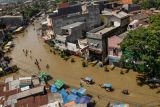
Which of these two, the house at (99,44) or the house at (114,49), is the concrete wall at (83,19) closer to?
the house at (99,44)

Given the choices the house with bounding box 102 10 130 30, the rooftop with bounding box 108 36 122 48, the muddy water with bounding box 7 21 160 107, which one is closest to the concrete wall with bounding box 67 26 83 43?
the muddy water with bounding box 7 21 160 107

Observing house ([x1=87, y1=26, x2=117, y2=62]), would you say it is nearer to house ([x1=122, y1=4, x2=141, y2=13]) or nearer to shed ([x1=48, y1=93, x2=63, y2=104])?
shed ([x1=48, y1=93, x2=63, y2=104])

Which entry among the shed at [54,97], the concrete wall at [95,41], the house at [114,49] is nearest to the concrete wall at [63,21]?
the concrete wall at [95,41]

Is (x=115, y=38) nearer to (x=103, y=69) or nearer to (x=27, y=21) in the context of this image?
(x=103, y=69)

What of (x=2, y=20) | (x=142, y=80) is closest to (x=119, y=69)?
(x=142, y=80)

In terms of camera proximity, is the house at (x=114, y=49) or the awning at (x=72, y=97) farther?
the house at (x=114, y=49)

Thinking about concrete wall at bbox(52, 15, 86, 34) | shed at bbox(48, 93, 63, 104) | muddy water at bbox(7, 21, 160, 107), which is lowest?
muddy water at bbox(7, 21, 160, 107)

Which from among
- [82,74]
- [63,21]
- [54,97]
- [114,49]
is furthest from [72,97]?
[63,21]
